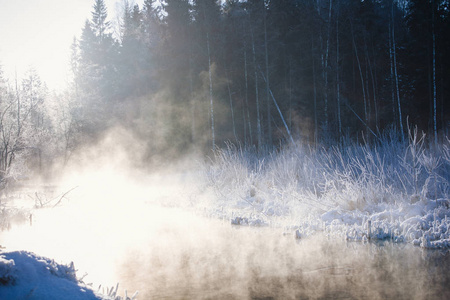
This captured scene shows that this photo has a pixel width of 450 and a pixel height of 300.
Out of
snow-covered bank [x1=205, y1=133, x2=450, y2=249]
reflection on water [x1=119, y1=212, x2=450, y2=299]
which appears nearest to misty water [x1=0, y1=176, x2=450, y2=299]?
reflection on water [x1=119, y1=212, x2=450, y2=299]

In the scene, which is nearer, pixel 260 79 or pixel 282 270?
pixel 282 270

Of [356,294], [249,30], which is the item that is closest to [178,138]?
[249,30]

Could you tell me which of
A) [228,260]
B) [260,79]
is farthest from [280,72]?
[228,260]

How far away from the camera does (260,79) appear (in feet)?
80.4

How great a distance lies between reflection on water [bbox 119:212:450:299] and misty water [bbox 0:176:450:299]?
1cm

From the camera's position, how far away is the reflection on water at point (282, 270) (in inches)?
180

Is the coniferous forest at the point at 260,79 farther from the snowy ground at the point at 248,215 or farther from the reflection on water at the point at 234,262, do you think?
the reflection on water at the point at 234,262

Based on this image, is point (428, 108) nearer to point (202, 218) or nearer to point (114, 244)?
point (202, 218)

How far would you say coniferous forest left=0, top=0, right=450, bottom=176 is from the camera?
2066 cm

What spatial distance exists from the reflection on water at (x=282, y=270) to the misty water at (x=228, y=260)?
0.6 inches

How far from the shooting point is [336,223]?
7918mm

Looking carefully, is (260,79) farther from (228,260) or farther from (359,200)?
(228,260)

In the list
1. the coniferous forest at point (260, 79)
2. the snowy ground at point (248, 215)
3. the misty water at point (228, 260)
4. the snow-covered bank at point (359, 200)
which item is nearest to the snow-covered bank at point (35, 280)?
the snowy ground at point (248, 215)

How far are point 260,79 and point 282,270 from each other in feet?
67.1
